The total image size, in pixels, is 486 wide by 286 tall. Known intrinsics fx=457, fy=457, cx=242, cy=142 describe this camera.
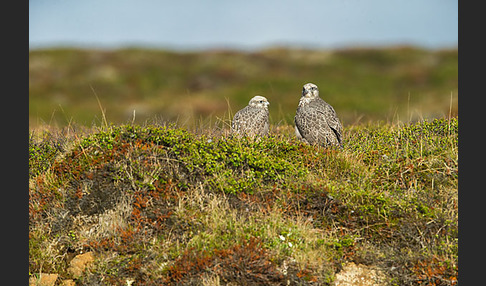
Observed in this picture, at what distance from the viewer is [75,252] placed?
6926 millimetres

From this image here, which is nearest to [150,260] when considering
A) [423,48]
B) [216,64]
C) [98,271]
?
[98,271]

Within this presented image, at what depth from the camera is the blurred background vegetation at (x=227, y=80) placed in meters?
31.6

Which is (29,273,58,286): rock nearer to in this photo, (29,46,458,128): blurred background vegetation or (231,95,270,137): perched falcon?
(231,95,270,137): perched falcon

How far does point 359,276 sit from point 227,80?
4030 centimetres

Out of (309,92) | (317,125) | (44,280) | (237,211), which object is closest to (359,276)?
(237,211)

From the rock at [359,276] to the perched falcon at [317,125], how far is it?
3.23 meters

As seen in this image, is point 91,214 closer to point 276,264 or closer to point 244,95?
point 276,264

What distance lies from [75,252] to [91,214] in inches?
26.3

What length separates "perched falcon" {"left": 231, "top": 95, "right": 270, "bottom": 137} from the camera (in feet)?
31.2

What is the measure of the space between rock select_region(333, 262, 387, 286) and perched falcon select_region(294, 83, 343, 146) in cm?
323

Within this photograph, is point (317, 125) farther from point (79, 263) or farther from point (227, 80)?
point (227, 80)

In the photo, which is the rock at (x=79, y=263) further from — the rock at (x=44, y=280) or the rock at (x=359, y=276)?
the rock at (x=359, y=276)

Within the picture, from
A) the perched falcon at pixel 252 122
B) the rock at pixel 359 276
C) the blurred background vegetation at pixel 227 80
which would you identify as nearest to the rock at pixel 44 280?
the rock at pixel 359 276

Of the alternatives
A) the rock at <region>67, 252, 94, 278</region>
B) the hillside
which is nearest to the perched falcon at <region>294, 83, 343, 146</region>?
the hillside
